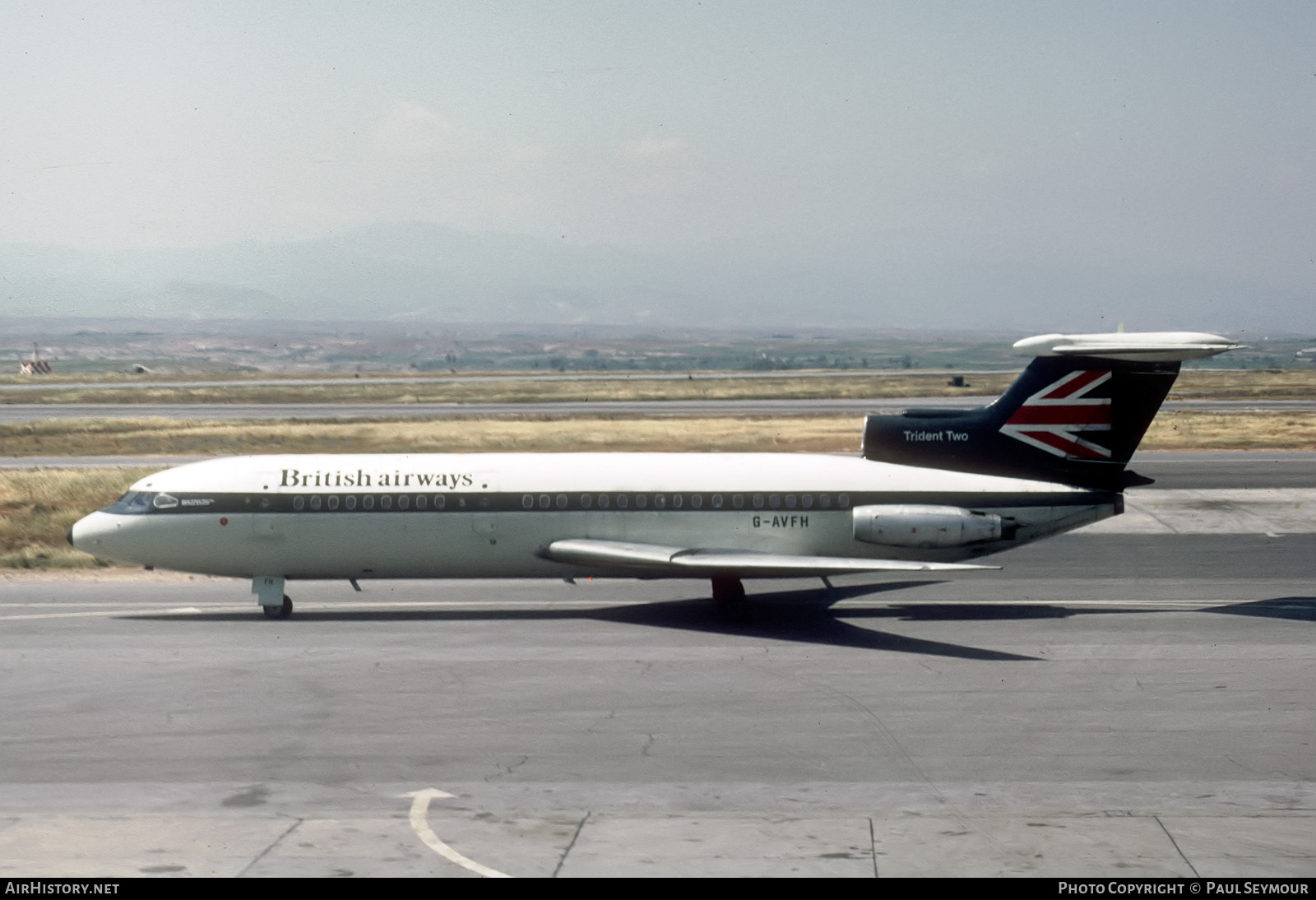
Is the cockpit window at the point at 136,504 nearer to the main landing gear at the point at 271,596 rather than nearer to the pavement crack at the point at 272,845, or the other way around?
the main landing gear at the point at 271,596

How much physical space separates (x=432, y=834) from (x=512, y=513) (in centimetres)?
1324

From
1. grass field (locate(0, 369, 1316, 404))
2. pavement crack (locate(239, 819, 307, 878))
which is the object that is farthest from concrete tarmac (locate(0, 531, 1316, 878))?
grass field (locate(0, 369, 1316, 404))

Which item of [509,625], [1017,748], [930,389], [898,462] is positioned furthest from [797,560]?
[930,389]

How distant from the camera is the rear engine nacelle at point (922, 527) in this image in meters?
27.4

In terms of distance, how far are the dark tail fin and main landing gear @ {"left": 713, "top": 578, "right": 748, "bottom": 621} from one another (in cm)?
476

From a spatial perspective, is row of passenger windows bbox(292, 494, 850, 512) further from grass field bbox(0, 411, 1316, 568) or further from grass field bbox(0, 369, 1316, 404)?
grass field bbox(0, 369, 1316, 404)

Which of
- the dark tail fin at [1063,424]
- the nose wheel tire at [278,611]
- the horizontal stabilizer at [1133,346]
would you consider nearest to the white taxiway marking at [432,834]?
the nose wheel tire at [278,611]

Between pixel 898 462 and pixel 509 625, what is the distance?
30.3 ft

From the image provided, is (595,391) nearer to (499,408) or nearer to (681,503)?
(499,408)

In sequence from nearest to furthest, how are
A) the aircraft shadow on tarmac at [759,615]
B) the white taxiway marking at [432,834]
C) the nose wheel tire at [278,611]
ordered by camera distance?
1. the white taxiway marking at [432,834]
2. the aircraft shadow on tarmac at [759,615]
3. the nose wheel tire at [278,611]

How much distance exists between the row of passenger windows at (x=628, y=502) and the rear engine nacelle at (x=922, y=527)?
0.69 meters

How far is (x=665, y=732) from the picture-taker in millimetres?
19109

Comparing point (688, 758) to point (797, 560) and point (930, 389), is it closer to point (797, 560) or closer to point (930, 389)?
point (797, 560)

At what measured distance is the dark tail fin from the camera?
2830cm
